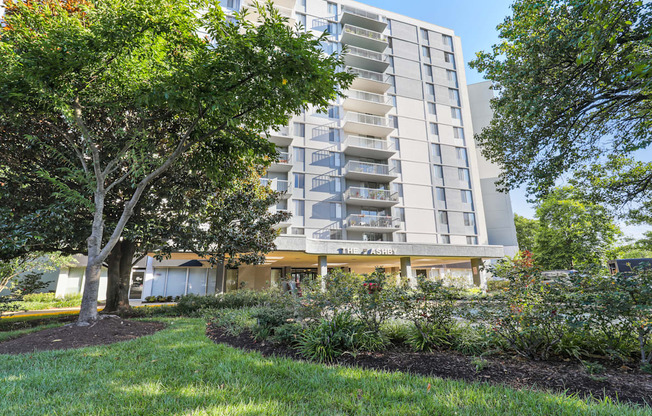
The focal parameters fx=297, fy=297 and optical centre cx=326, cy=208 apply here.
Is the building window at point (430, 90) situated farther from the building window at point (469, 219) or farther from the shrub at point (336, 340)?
the shrub at point (336, 340)

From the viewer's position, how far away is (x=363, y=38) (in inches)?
1240

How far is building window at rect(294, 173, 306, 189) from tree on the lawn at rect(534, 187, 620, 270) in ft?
73.7

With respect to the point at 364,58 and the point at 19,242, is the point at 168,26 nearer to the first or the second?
the point at 19,242

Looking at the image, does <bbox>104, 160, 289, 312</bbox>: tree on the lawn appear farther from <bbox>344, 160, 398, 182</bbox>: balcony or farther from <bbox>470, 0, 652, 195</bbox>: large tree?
<bbox>344, 160, 398, 182</bbox>: balcony

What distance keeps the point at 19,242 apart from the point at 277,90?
26.7ft

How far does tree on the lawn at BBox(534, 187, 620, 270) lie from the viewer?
28250 millimetres

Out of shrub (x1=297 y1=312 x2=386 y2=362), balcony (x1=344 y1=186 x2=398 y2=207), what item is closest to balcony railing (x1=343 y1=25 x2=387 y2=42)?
balcony (x1=344 y1=186 x2=398 y2=207)

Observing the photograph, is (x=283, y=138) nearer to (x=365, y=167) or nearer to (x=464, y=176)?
(x=365, y=167)

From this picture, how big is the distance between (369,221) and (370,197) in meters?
2.34

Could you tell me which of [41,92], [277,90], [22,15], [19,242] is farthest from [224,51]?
[19,242]

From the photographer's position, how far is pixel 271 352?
548 centimetres

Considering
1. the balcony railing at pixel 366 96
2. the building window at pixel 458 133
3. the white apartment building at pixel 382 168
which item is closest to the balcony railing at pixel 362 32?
the white apartment building at pixel 382 168

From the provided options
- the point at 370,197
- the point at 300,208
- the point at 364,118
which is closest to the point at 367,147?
the point at 364,118

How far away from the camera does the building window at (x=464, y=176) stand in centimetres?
3316
